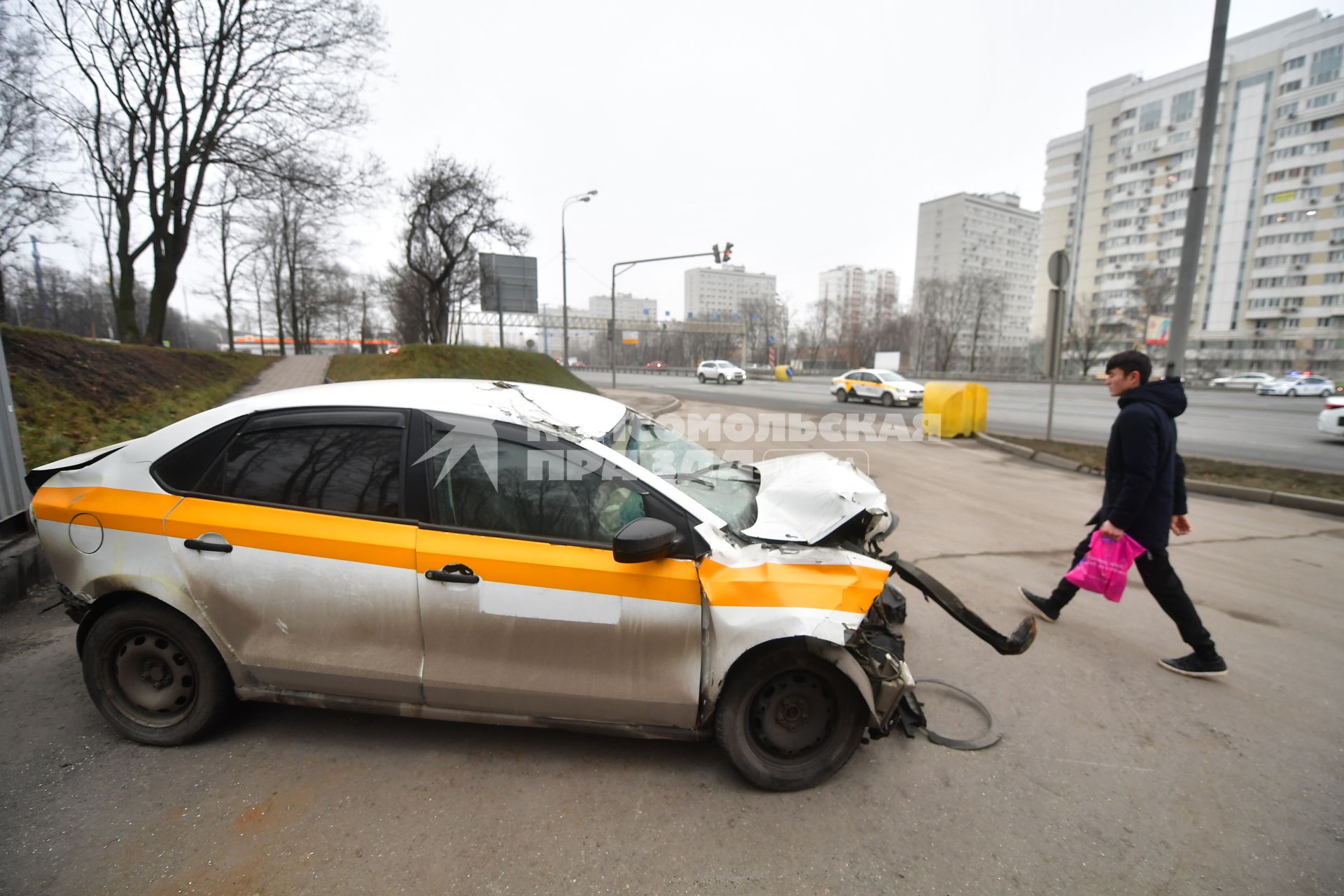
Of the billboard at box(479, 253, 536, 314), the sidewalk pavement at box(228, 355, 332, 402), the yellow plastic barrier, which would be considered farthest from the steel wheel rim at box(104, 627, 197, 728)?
the billboard at box(479, 253, 536, 314)

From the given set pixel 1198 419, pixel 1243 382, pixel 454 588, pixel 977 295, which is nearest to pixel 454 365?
pixel 454 588

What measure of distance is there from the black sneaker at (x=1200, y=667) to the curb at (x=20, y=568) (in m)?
7.20

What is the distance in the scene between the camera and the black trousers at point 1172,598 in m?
3.49

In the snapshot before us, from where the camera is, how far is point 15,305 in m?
36.2

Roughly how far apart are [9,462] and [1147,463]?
7.85 m

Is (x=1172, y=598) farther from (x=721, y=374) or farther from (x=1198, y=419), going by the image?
(x=721, y=374)

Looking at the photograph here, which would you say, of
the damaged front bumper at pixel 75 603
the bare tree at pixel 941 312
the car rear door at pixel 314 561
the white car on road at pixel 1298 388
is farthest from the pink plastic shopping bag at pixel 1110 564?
the bare tree at pixel 941 312

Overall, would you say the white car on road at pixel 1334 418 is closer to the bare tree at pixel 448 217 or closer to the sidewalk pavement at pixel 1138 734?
the sidewalk pavement at pixel 1138 734

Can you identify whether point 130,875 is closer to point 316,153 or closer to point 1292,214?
point 316,153

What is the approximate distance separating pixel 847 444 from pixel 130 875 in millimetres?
11806

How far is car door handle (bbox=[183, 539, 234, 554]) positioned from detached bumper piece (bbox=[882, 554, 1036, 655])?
288cm

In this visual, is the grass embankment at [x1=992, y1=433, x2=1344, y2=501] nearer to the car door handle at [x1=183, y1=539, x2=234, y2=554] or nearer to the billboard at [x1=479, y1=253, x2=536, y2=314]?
the car door handle at [x1=183, y1=539, x2=234, y2=554]

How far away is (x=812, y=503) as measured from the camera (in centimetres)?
293

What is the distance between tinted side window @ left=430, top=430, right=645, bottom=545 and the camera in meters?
2.47
